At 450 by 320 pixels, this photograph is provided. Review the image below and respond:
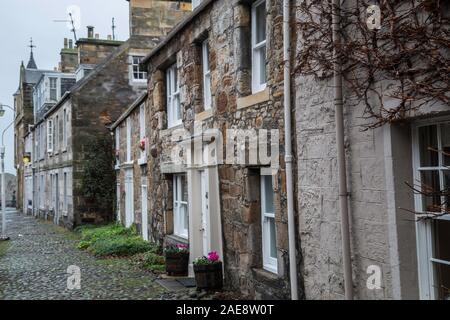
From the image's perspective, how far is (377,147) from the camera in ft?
16.7

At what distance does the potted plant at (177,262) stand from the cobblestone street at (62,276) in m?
0.45

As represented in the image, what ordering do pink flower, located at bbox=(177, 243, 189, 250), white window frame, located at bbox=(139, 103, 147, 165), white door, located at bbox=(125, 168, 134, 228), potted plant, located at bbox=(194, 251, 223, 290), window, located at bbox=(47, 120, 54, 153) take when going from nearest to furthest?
potted plant, located at bbox=(194, 251, 223, 290), pink flower, located at bbox=(177, 243, 189, 250), white window frame, located at bbox=(139, 103, 147, 165), white door, located at bbox=(125, 168, 134, 228), window, located at bbox=(47, 120, 54, 153)

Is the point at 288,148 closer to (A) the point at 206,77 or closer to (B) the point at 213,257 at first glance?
(B) the point at 213,257

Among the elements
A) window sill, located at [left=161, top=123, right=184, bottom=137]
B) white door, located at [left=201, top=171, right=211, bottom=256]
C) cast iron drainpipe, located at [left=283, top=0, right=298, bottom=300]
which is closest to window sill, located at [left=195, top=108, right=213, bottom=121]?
white door, located at [left=201, top=171, right=211, bottom=256]

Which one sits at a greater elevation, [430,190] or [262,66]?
[262,66]

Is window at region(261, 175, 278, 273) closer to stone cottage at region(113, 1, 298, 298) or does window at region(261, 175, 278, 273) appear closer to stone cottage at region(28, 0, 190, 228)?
stone cottage at region(113, 1, 298, 298)

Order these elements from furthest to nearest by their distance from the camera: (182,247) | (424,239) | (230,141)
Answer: (182,247) < (230,141) < (424,239)

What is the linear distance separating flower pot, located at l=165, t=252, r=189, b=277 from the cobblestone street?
1.49ft

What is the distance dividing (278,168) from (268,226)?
126cm

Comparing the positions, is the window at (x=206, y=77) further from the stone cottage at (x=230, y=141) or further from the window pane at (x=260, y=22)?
the window pane at (x=260, y=22)

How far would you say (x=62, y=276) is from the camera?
10.8 meters

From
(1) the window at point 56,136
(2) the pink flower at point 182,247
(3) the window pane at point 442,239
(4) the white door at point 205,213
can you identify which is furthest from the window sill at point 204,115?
(1) the window at point 56,136

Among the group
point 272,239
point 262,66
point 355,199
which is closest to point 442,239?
point 355,199

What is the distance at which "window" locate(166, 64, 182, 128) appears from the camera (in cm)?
1219
